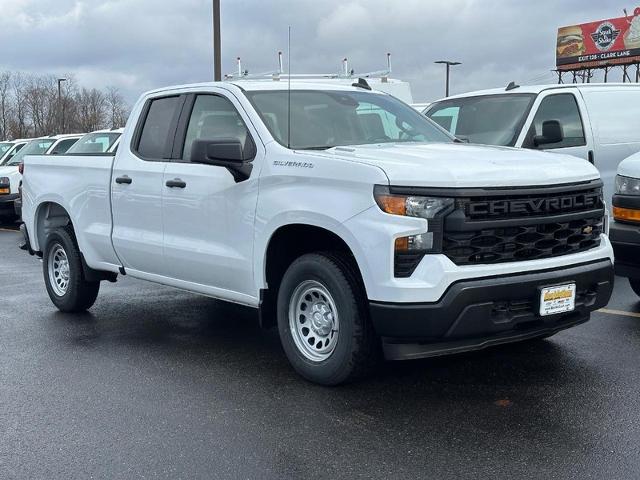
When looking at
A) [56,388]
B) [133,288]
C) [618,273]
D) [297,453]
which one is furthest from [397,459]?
[133,288]

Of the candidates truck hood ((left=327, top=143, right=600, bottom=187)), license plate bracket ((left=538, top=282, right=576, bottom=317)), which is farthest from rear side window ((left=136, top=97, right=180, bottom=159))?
license plate bracket ((left=538, top=282, right=576, bottom=317))

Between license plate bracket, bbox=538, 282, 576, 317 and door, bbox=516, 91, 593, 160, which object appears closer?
license plate bracket, bbox=538, 282, 576, 317

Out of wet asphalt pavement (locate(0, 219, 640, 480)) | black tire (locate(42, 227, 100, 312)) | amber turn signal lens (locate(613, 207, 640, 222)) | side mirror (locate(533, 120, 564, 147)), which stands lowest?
wet asphalt pavement (locate(0, 219, 640, 480))

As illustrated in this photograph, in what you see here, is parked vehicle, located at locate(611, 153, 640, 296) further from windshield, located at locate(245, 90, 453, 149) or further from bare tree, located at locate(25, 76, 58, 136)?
bare tree, located at locate(25, 76, 58, 136)

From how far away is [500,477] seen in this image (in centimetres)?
357

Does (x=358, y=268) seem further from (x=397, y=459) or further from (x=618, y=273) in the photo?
(x=618, y=273)

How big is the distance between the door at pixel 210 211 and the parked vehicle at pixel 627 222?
304 centimetres

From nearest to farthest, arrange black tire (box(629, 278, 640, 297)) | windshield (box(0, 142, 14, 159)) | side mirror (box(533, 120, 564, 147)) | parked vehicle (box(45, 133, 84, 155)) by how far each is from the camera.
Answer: black tire (box(629, 278, 640, 297))
side mirror (box(533, 120, 564, 147))
parked vehicle (box(45, 133, 84, 155))
windshield (box(0, 142, 14, 159))

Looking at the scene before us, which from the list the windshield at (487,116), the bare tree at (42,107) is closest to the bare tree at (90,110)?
the bare tree at (42,107)

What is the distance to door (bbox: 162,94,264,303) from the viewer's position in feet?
17.3

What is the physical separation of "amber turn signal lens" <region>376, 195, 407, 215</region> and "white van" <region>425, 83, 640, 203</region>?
4.31 metres

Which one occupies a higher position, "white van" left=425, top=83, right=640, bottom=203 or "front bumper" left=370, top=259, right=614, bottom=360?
"white van" left=425, top=83, right=640, bottom=203

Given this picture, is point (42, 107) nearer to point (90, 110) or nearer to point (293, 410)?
point (90, 110)

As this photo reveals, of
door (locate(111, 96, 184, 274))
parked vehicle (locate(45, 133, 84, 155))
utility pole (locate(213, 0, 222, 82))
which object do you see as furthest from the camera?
utility pole (locate(213, 0, 222, 82))
